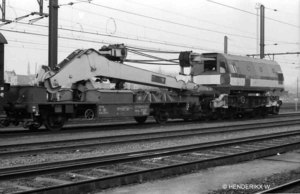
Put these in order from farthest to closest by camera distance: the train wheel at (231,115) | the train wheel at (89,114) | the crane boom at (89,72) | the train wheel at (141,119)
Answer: the train wheel at (231,115)
the train wheel at (141,119)
the train wheel at (89,114)
the crane boom at (89,72)

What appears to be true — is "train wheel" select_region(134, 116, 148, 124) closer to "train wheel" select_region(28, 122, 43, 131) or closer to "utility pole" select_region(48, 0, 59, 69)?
"utility pole" select_region(48, 0, 59, 69)

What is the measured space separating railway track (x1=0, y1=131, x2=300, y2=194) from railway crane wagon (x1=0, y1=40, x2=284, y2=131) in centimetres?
617

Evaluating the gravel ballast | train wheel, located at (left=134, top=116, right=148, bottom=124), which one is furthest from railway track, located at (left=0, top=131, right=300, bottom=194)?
train wheel, located at (left=134, top=116, right=148, bottom=124)

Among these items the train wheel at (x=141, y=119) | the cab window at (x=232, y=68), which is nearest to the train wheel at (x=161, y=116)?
the train wheel at (x=141, y=119)

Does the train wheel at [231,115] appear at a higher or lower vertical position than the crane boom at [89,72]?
lower

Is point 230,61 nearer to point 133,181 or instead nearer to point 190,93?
point 190,93

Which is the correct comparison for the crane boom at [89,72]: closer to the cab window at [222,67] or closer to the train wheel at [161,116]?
the train wheel at [161,116]

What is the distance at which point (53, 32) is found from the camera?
19953 millimetres

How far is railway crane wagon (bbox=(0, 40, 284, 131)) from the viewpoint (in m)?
15.3

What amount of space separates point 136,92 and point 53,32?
542 centimetres

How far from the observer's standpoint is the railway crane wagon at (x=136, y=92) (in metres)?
15.3

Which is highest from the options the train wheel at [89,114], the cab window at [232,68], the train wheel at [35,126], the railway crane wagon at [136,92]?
the cab window at [232,68]

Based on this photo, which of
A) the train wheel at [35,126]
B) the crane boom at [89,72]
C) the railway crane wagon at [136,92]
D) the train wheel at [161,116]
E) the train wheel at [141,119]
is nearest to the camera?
the railway crane wagon at [136,92]

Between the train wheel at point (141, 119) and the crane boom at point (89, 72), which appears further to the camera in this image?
the train wheel at point (141, 119)
